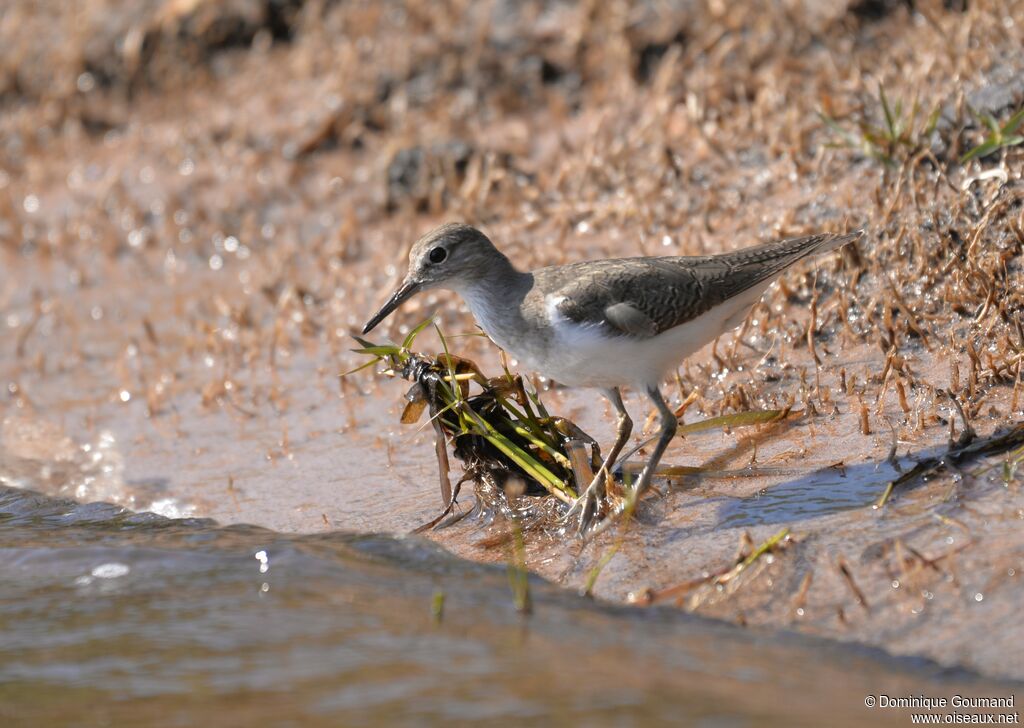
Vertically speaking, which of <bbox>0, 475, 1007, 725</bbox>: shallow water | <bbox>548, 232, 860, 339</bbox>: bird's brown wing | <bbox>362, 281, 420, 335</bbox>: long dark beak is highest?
<bbox>362, 281, 420, 335</bbox>: long dark beak

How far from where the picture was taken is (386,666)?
13.8 ft

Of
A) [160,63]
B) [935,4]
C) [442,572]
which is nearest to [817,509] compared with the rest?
[442,572]

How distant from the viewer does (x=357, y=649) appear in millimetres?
4328

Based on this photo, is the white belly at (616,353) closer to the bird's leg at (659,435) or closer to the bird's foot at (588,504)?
the bird's leg at (659,435)

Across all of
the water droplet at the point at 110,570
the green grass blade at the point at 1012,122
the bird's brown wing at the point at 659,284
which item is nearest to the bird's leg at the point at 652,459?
the bird's brown wing at the point at 659,284

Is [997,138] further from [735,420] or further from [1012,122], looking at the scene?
[735,420]

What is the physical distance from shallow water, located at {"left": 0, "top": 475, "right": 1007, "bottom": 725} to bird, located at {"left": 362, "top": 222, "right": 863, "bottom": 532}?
90cm

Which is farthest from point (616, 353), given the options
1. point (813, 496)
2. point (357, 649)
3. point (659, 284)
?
point (357, 649)

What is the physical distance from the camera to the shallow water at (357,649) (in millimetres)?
3887

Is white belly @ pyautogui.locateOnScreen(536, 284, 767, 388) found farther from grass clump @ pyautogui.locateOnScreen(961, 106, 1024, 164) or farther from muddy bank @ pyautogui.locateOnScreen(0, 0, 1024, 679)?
grass clump @ pyautogui.locateOnScreen(961, 106, 1024, 164)

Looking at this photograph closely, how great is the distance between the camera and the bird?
207 inches

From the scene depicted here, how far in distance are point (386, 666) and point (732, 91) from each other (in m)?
5.77

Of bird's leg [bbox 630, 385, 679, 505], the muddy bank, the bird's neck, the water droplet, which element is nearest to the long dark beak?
the bird's neck

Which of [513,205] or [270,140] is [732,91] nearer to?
[513,205]
